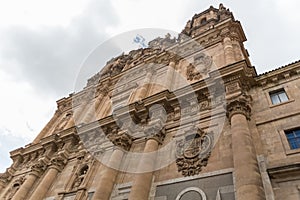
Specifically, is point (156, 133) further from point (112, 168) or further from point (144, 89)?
point (144, 89)

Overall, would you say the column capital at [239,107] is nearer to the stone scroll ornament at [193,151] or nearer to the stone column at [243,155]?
the stone column at [243,155]

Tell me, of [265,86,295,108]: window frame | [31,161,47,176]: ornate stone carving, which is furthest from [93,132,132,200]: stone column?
[265,86,295,108]: window frame

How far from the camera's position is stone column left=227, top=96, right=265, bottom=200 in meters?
9.44

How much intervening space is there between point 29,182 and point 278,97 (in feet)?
64.5

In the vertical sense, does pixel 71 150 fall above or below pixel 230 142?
above

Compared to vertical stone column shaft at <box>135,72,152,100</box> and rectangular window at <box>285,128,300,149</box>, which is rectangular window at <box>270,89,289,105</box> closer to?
rectangular window at <box>285,128,300,149</box>

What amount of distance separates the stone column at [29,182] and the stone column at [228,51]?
17.7 metres

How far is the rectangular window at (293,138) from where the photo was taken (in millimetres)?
11492

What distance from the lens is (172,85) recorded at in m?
21.6

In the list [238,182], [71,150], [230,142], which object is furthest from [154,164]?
[71,150]

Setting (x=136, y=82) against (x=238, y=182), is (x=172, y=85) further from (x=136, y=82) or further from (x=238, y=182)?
(x=238, y=182)

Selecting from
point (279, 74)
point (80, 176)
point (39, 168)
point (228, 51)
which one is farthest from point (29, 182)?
→ point (279, 74)

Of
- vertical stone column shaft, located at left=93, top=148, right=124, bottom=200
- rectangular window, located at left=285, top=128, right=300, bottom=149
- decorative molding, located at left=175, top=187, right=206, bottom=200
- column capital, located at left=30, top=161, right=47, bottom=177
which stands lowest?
decorative molding, located at left=175, top=187, right=206, bottom=200

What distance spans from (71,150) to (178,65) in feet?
41.5
